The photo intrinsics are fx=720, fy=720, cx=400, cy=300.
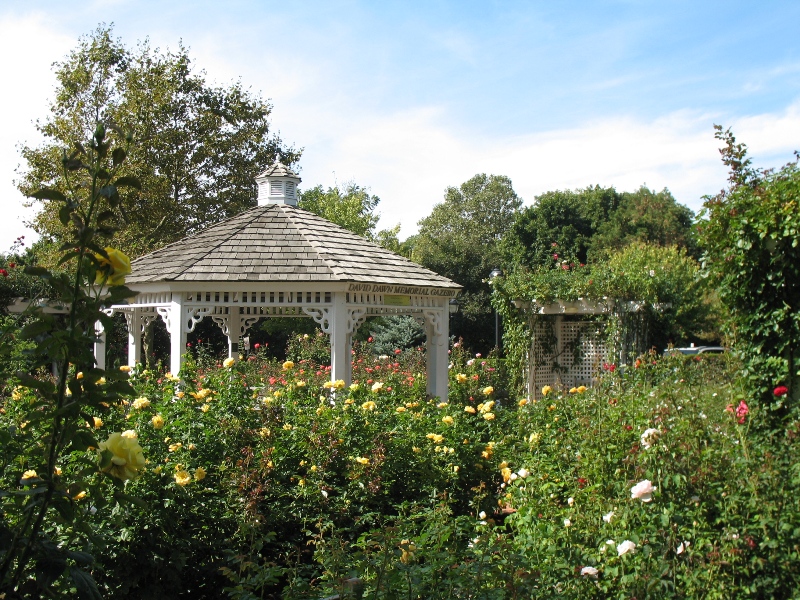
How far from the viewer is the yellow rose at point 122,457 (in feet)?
6.27

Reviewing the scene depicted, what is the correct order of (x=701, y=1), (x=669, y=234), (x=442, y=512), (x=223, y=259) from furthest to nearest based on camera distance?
(x=669, y=234)
(x=223, y=259)
(x=701, y=1)
(x=442, y=512)

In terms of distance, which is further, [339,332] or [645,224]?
[645,224]

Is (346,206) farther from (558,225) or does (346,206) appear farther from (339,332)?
(339,332)

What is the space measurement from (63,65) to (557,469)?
68.8ft

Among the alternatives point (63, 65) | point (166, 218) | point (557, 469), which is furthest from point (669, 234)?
point (557, 469)

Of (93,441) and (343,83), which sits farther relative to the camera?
(343,83)

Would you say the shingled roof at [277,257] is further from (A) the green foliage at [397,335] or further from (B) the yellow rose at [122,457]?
(A) the green foliage at [397,335]

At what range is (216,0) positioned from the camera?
465 cm

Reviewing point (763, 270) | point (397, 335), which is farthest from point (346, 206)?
point (763, 270)

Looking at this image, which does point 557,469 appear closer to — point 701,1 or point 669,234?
point 701,1

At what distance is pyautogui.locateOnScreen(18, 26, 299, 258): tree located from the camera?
66.0ft

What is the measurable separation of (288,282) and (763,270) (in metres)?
5.46

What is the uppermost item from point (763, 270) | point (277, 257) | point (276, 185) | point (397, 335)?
point (276, 185)

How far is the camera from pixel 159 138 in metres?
20.9
